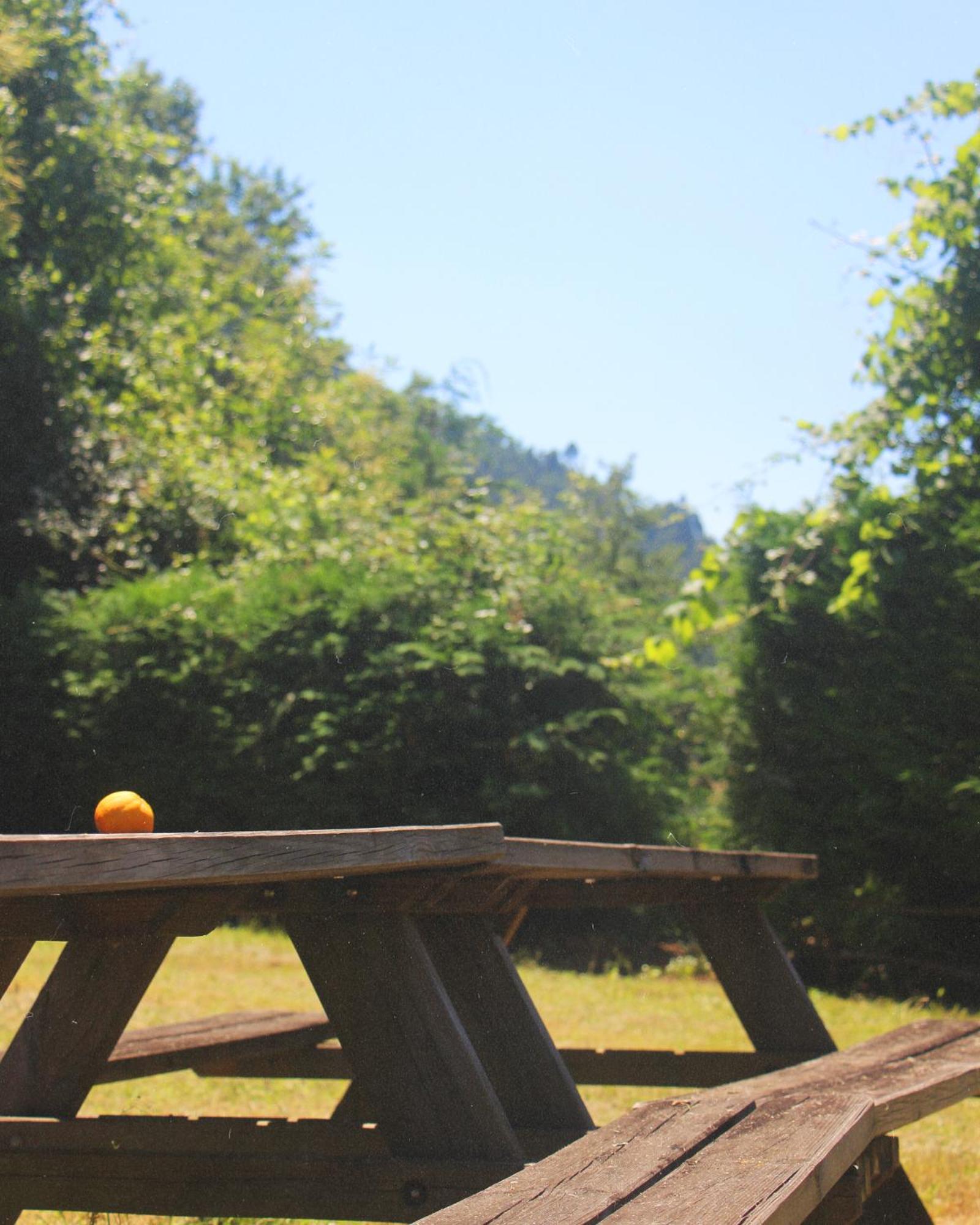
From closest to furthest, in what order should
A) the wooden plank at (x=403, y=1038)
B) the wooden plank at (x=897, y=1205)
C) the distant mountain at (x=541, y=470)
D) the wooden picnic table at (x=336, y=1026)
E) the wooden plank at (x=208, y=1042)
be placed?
the wooden picnic table at (x=336, y=1026) → the wooden plank at (x=403, y=1038) → the wooden plank at (x=897, y=1205) → the wooden plank at (x=208, y=1042) → the distant mountain at (x=541, y=470)

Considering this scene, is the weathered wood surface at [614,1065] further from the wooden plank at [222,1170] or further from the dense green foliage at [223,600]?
the dense green foliage at [223,600]

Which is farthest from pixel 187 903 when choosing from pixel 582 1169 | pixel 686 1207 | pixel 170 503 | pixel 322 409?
pixel 322 409

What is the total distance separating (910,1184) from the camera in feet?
10.0

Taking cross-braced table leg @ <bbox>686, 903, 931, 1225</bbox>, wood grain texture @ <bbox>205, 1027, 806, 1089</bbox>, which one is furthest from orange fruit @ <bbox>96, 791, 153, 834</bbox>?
cross-braced table leg @ <bbox>686, 903, 931, 1225</bbox>

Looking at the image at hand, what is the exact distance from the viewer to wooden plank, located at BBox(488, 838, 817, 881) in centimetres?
243

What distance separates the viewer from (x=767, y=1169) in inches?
67.3

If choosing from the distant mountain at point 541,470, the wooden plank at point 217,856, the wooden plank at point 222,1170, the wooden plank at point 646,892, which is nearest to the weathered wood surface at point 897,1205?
the wooden plank at point 646,892

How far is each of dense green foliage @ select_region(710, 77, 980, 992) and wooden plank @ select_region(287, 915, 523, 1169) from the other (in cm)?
576

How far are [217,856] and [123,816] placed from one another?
57 centimetres

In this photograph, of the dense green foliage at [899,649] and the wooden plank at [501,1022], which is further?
the dense green foliage at [899,649]

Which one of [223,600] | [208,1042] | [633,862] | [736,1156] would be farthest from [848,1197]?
[223,600]

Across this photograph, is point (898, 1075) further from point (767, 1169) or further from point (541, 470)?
point (541, 470)

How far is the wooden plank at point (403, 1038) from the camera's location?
2158mm

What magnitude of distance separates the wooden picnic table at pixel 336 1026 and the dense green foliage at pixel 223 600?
22.0 ft
